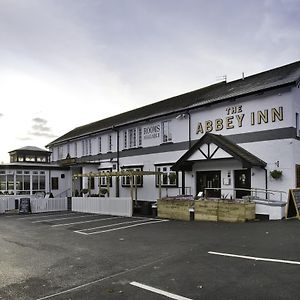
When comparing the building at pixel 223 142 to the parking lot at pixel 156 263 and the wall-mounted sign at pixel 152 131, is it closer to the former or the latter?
the wall-mounted sign at pixel 152 131

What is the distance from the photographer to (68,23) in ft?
45.3

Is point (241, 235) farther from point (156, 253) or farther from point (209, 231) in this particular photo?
point (156, 253)

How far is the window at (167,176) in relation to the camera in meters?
23.1

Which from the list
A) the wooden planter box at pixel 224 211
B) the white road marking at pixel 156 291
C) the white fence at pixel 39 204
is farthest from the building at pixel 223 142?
the white road marking at pixel 156 291

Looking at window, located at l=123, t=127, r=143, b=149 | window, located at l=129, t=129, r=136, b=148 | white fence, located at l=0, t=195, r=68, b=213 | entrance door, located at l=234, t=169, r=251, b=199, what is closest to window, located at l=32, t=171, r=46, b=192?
white fence, located at l=0, t=195, r=68, b=213

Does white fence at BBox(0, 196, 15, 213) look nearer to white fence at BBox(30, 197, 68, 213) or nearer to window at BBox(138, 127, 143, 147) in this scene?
white fence at BBox(30, 197, 68, 213)

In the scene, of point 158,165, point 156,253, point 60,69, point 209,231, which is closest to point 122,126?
point 158,165

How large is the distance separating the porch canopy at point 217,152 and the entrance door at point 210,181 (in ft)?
3.97

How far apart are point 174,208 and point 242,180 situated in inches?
171

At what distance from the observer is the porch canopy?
17469 millimetres

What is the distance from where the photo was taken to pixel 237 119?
19.6 meters

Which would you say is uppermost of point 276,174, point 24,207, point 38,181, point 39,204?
point 276,174

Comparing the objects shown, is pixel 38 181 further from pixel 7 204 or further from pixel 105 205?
pixel 105 205

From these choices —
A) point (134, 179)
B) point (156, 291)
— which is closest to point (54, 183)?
point (134, 179)
